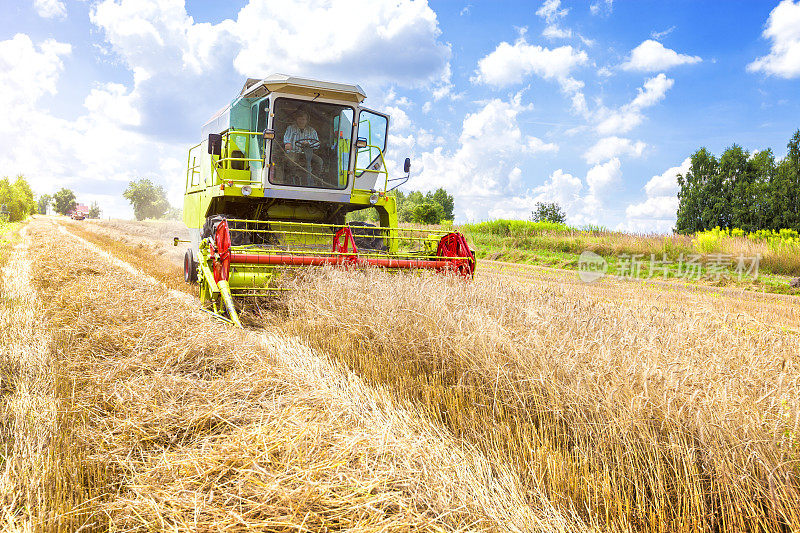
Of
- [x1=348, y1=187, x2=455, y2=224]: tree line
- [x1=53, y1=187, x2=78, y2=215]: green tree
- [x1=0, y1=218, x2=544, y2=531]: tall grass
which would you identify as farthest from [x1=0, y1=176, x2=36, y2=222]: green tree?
[x1=53, y1=187, x2=78, y2=215]: green tree

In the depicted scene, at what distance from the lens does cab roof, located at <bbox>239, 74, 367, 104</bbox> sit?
23.7ft

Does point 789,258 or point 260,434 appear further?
point 789,258

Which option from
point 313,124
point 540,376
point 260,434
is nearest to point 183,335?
point 260,434

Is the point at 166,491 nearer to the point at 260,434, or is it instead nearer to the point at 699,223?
the point at 260,434

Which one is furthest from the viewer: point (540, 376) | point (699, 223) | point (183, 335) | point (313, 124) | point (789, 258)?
point (699, 223)

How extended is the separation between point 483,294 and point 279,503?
315 cm

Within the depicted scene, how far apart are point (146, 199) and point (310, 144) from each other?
84.9 metres

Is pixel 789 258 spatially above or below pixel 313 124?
below

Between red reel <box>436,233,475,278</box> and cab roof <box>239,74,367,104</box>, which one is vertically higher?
cab roof <box>239,74,367,104</box>

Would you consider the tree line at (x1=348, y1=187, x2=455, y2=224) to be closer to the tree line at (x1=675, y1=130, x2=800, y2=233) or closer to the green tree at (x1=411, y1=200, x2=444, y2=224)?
the green tree at (x1=411, y1=200, x2=444, y2=224)

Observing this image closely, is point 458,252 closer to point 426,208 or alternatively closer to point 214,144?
point 214,144

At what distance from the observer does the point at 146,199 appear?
82.1 metres

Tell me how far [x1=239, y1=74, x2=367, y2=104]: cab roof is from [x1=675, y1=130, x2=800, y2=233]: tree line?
31.6 metres

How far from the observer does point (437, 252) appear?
24.0 ft
